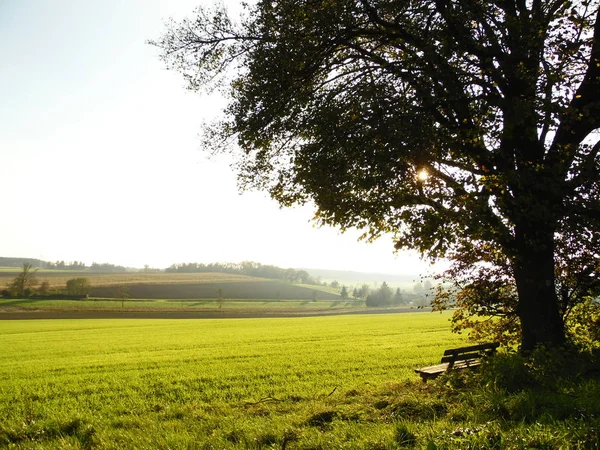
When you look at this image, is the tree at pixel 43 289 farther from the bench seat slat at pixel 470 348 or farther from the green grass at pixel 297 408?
the bench seat slat at pixel 470 348

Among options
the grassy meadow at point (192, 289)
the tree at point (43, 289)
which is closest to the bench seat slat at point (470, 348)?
the tree at point (43, 289)

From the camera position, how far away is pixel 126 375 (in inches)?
631

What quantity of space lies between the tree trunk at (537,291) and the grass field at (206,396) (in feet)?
12.8

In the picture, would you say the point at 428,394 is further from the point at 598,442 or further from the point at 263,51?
the point at 263,51

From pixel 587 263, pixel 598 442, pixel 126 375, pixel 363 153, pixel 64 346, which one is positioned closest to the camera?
pixel 598 442

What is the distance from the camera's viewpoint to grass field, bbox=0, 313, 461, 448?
21.1 ft

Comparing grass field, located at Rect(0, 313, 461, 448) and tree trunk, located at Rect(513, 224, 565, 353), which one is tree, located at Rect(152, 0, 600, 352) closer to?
tree trunk, located at Rect(513, 224, 565, 353)

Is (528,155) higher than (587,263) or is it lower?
higher

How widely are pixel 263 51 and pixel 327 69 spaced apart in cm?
218

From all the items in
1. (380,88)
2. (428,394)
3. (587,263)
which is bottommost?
(428,394)

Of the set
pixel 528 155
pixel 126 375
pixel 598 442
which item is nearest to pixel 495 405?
pixel 598 442

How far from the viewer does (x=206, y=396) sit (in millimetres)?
11828

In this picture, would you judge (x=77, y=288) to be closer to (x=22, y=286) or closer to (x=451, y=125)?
(x=22, y=286)

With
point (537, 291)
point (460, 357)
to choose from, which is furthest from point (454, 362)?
point (537, 291)
